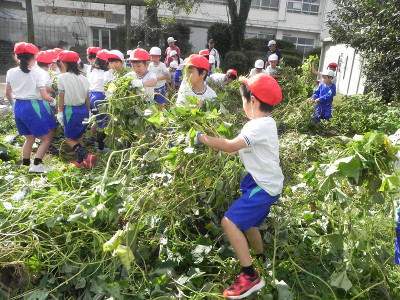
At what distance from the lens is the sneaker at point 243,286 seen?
230 centimetres

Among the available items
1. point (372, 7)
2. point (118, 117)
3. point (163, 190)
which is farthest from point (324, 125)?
point (163, 190)

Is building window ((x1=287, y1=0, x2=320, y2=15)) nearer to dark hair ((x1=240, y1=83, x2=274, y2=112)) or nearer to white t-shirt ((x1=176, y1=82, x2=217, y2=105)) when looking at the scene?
white t-shirt ((x1=176, y1=82, x2=217, y2=105))

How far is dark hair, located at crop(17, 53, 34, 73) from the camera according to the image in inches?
170

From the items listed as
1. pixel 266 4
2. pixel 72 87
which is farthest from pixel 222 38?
pixel 72 87

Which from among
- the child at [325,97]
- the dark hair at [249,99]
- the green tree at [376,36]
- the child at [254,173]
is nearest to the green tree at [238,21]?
the green tree at [376,36]

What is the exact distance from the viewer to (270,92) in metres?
2.40

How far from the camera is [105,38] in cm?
2448

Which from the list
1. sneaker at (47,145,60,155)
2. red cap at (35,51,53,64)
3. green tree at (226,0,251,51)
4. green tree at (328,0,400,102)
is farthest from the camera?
green tree at (226,0,251,51)

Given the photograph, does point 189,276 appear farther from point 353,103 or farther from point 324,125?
point 353,103

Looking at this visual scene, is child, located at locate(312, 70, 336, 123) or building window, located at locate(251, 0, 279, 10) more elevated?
building window, located at locate(251, 0, 279, 10)

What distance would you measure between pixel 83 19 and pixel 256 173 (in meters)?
23.7

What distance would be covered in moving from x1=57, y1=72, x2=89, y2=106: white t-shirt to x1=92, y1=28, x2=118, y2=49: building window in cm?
2094

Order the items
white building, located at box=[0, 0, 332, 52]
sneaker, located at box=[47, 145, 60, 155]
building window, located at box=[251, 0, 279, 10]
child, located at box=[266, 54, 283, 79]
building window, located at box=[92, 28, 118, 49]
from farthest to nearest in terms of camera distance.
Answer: building window, located at box=[251, 0, 279, 10]
building window, located at box=[92, 28, 118, 49]
white building, located at box=[0, 0, 332, 52]
child, located at box=[266, 54, 283, 79]
sneaker, located at box=[47, 145, 60, 155]

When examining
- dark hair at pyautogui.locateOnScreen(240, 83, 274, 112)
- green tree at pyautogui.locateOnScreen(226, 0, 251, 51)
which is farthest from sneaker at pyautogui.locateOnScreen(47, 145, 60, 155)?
green tree at pyautogui.locateOnScreen(226, 0, 251, 51)
